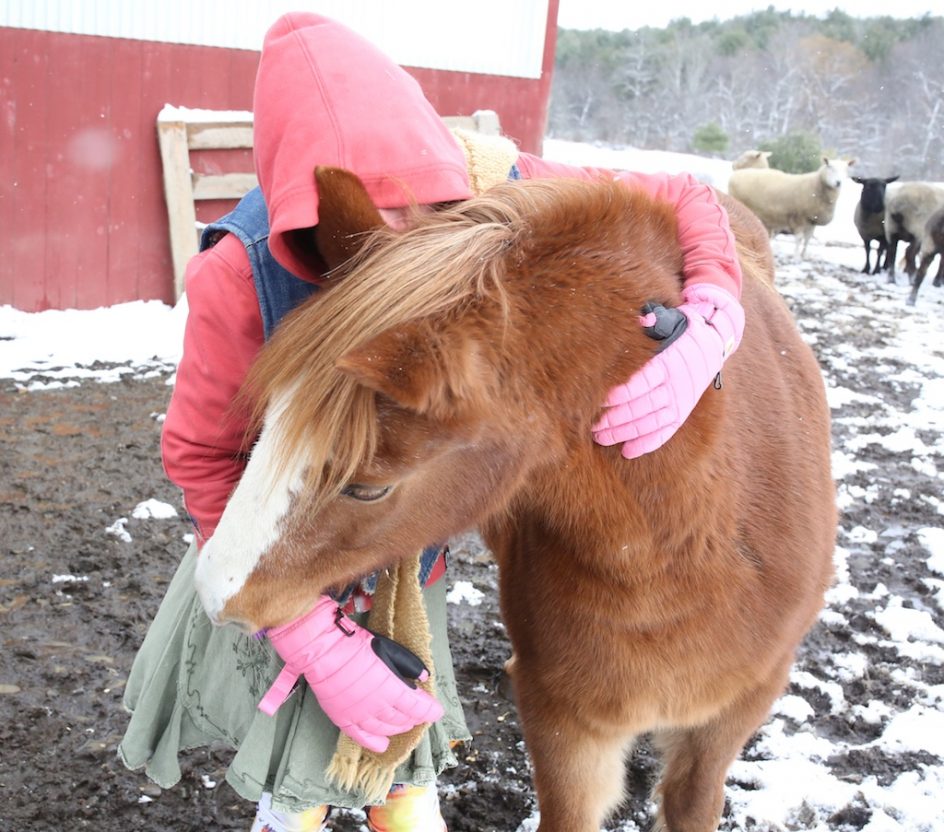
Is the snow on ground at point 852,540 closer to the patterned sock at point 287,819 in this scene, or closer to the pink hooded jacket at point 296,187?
the patterned sock at point 287,819

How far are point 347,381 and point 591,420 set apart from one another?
38 cm

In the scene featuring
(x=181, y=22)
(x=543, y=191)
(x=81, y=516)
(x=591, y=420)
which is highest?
(x=181, y=22)

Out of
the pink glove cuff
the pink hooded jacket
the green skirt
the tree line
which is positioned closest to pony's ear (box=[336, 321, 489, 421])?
the pink hooded jacket

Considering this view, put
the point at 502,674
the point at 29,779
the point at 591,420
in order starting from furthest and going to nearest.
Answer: the point at 502,674
the point at 29,779
the point at 591,420

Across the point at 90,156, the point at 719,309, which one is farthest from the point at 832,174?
the point at 719,309

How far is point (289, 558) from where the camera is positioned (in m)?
1.27

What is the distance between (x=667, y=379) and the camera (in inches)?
51.3

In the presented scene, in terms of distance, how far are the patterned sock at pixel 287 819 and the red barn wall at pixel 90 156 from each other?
585cm

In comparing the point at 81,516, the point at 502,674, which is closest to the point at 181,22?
the point at 81,516

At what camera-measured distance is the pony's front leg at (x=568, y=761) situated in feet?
6.14

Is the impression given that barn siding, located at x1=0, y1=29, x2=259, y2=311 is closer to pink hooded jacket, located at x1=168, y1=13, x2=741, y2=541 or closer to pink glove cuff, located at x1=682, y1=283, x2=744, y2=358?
pink hooded jacket, located at x1=168, y1=13, x2=741, y2=541

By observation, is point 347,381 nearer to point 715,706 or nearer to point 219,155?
point 715,706

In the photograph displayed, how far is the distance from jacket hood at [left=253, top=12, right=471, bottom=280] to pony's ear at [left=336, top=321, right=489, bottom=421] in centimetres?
31

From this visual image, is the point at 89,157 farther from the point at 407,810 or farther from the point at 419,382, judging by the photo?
the point at 419,382
